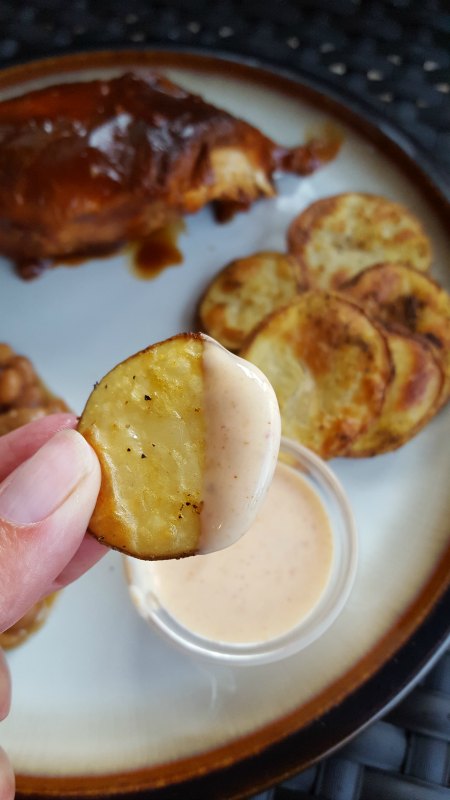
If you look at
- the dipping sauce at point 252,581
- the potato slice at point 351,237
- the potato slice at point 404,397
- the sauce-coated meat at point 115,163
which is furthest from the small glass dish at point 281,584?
the sauce-coated meat at point 115,163

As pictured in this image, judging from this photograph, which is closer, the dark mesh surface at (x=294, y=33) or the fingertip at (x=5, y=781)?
the fingertip at (x=5, y=781)

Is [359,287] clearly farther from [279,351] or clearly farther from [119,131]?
[119,131]

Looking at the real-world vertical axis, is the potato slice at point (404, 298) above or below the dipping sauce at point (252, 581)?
above

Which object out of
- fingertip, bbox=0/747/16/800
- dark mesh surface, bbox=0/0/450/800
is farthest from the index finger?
dark mesh surface, bbox=0/0/450/800

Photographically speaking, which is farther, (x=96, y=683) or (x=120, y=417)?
(x=96, y=683)

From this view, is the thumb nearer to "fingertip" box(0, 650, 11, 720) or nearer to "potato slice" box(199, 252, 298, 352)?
"fingertip" box(0, 650, 11, 720)

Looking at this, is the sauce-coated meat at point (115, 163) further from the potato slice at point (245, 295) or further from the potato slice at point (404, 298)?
the potato slice at point (404, 298)

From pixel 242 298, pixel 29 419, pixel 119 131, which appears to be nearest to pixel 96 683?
pixel 29 419
